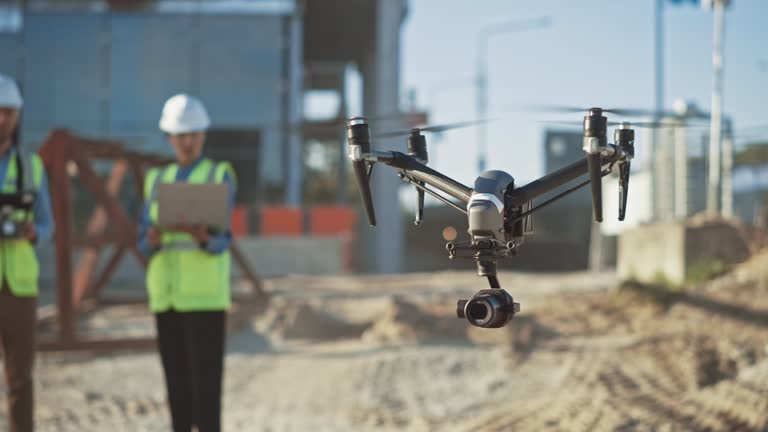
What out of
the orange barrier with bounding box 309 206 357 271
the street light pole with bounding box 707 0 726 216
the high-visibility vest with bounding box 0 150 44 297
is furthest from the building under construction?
the high-visibility vest with bounding box 0 150 44 297

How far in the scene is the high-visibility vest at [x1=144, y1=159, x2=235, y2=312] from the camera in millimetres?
4504

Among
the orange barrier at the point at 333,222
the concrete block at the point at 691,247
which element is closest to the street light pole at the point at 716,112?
the concrete block at the point at 691,247

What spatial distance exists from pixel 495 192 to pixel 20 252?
9.59 feet

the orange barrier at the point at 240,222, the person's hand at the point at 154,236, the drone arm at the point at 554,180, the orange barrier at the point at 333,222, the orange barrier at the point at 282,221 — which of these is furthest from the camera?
the orange barrier at the point at 333,222

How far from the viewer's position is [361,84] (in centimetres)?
3406

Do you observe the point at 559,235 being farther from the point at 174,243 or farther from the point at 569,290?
the point at 174,243

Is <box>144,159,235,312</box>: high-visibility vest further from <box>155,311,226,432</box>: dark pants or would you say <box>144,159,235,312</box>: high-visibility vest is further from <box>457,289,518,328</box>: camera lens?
<box>457,289,518,328</box>: camera lens

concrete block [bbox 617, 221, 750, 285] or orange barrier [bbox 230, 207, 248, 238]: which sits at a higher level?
concrete block [bbox 617, 221, 750, 285]

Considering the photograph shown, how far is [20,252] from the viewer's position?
181 inches

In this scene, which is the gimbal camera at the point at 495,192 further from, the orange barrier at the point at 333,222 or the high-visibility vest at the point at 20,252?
the orange barrier at the point at 333,222

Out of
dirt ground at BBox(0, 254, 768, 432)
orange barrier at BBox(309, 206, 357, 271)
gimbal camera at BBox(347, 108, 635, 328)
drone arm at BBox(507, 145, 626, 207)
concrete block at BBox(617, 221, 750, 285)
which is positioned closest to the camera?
gimbal camera at BBox(347, 108, 635, 328)

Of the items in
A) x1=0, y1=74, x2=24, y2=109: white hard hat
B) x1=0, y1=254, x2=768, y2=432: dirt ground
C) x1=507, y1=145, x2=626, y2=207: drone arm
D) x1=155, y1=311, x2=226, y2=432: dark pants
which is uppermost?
x1=0, y1=74, x2=24, y2=109: white hard hat

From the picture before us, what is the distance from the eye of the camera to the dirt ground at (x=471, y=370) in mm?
6727

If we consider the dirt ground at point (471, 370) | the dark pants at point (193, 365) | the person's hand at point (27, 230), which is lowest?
the dirt ground at point (471, 370)
